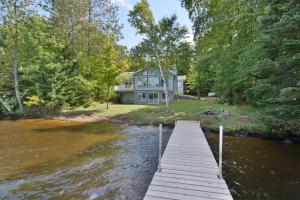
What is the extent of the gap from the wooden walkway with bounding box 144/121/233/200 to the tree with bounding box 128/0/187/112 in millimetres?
13630

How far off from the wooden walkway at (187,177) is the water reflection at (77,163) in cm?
115

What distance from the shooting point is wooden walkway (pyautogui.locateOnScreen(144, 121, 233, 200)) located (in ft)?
20.6

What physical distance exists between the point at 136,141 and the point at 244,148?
5896mm

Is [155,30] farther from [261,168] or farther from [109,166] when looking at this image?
[261,168]

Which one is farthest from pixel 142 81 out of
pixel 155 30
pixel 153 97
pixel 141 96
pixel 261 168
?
pixel 261 168

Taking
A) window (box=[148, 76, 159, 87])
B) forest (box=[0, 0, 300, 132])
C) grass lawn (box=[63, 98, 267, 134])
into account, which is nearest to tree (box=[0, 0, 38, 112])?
forest (box=[0, 0, 300, 132])

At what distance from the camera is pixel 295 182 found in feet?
29.2

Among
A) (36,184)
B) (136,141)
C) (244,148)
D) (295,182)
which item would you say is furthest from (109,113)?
(295,182)

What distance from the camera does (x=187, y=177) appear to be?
736cm

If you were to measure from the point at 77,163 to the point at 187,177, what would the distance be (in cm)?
556

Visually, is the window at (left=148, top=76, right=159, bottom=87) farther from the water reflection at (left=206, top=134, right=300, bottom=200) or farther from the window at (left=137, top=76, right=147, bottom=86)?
the water reflection at (left=206, top=134, right=300, bottom=200)

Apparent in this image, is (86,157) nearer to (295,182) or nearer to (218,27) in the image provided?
(295,182)

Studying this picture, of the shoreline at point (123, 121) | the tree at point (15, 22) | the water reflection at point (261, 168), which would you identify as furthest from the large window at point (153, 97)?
the water reflection at point (261, 168)

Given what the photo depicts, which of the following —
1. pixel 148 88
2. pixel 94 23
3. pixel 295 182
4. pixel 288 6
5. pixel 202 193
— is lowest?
pixel 295 182
